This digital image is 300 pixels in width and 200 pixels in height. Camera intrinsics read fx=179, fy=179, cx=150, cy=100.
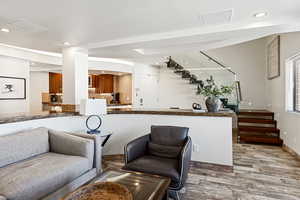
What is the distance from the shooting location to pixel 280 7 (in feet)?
7.63

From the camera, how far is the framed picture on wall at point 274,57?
4.84 m

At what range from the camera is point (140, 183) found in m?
1.73

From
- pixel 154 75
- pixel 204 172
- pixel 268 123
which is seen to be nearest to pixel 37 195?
pixel 204 172

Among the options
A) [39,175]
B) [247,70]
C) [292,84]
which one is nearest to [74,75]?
[39,175]

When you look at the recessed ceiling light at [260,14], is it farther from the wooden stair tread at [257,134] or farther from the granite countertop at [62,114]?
the wooden stair tread at [257,134]

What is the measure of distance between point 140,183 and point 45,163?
1.30 meters

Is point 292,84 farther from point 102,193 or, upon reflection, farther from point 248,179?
point 102,193

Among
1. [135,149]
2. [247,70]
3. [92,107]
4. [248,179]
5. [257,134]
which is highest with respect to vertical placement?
[247,70]

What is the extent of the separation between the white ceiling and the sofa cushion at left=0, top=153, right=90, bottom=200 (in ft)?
6.57

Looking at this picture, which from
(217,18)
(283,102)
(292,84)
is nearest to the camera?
(217,18)

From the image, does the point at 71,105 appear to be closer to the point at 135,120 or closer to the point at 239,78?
the point at 135,120

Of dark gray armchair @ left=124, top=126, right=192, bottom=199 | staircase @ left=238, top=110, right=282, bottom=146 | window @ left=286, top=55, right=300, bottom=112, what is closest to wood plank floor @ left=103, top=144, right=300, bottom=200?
dark gray armchair @ left=124, top=126, right=192, bottom=199

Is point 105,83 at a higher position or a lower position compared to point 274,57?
lower

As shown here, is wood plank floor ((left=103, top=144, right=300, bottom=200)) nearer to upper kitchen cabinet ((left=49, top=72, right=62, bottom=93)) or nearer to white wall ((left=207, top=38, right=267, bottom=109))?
white wall ((left=207, top=38, right=267, bottom=109))
